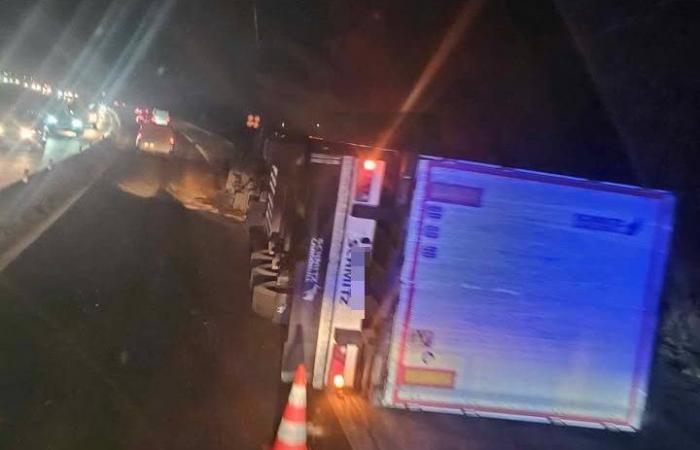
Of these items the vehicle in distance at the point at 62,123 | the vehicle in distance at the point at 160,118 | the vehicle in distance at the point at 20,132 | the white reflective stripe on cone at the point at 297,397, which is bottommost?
the white reflective stripe on cone at the point at 297,397

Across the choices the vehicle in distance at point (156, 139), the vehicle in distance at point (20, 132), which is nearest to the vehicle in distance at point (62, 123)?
the vehicle in distance at point (20, 132)

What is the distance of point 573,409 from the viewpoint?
744 cm

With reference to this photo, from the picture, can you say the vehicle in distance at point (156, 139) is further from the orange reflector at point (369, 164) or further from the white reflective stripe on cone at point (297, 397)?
the white reflective stripe on cone at point (297, 397)

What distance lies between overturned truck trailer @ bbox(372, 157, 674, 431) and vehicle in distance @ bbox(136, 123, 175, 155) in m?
35.2

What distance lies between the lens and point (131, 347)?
852cm

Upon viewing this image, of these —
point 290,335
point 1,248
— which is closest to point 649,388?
point 290,335

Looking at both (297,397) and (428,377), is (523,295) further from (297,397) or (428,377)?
(297,397)

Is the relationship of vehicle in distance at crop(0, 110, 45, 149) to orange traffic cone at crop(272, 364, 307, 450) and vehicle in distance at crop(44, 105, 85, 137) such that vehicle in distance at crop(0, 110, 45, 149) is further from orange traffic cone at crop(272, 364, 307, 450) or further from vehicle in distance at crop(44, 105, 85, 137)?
orange traffic cone at crop(272, 364, 307, 450)

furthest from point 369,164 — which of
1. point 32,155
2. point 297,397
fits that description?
point 32,155

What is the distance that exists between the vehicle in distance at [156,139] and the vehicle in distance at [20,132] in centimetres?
489

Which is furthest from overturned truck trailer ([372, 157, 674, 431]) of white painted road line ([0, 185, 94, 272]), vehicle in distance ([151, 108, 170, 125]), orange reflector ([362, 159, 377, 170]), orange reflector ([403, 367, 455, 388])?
vehicle in distance ([151, 108, 170, 125])

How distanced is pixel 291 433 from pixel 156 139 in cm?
3706

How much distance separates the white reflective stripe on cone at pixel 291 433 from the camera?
5.72 m

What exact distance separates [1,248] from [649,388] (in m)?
9.92
